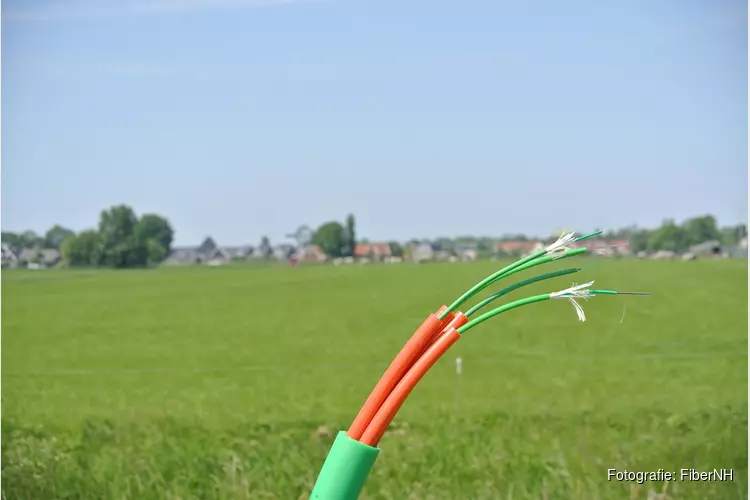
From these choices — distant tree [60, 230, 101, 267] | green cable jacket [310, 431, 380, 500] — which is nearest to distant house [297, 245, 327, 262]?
distant tree [60, 230, 101, 267]

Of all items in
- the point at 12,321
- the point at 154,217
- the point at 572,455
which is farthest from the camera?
the point at 154,217

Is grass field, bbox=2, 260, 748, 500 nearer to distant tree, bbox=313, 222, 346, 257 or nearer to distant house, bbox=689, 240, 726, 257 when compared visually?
distant house, bbox=689, 240, 726, 257

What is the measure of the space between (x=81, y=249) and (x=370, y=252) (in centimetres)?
2451

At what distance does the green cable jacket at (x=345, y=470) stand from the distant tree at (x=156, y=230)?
4008cm

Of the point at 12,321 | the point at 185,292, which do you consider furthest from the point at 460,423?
the point at 185,292

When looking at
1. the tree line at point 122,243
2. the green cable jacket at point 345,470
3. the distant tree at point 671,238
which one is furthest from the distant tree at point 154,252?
the green cable jacket at point 345,470

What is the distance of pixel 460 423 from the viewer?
6680mm

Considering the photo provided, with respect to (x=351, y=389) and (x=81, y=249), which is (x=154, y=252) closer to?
(x=81, y=249)

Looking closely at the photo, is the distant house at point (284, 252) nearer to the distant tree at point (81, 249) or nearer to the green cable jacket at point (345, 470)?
the distant tree at point (81, 249)

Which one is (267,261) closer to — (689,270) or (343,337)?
(689,270)

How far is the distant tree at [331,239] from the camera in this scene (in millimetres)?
47969

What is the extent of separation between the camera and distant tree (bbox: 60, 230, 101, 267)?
2308cm

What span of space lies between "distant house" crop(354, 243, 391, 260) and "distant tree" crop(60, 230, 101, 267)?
18.6 meters

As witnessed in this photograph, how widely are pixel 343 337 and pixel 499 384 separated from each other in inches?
426
